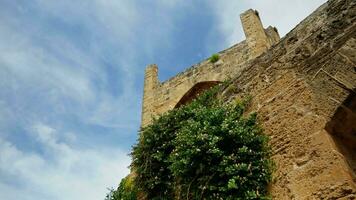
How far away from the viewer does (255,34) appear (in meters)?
12.6

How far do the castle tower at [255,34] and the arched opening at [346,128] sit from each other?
877 cm

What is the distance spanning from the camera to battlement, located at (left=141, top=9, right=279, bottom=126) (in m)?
12.5

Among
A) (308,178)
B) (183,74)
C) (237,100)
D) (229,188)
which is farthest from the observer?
(183,74)

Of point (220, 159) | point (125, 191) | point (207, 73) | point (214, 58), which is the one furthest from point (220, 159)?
point (214, 58)

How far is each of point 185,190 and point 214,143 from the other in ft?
2.27

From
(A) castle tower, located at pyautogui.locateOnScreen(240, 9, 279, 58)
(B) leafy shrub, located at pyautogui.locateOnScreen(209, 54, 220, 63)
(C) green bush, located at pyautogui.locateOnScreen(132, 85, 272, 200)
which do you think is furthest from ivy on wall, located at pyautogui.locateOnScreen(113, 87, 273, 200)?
(B) leafy shrub, located at pyautogui.locateOnScreen(209, 54, 220, 63)

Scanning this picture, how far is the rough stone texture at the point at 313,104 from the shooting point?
314 cm

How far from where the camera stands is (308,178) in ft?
10.5

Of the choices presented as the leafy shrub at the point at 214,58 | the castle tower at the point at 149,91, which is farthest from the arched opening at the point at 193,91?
the castle tower at the point at 149,91

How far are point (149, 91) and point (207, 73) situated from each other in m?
2.41

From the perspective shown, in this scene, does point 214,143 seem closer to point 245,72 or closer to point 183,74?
point 245,72

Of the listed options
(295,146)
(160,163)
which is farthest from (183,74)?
(295,146)

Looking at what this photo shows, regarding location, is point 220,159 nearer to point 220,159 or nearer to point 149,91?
point 220,159

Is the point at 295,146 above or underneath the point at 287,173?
above
